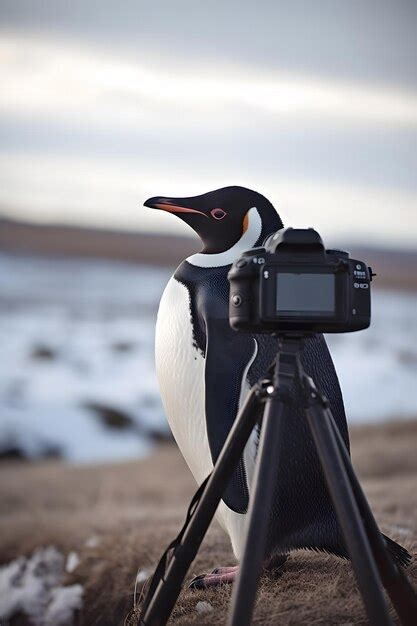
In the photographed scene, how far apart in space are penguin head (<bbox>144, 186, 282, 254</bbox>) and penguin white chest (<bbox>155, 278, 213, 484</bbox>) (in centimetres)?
13

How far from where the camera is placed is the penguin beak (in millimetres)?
1659

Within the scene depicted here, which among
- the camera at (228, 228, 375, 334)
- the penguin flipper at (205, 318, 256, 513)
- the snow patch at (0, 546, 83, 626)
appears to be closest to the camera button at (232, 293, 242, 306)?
the camera at (228, 228, 375, 334)

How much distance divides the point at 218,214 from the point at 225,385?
1.15 feet

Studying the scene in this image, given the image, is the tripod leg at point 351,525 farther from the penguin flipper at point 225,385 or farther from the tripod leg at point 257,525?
Answer: the penguin flipper at point 225,385

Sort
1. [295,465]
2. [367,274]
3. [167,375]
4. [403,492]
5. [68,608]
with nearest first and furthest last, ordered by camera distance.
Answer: [367,274] < [295,465] < [167,375] < [68,608] < [403,492]

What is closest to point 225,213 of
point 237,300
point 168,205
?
point 168,205

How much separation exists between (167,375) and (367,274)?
65 cm

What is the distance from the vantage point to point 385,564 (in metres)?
1.17

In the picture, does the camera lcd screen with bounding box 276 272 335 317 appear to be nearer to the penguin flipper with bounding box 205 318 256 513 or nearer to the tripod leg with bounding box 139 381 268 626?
the tripod leg with bounding box 139 381 268 626

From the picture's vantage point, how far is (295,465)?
158 centimetres

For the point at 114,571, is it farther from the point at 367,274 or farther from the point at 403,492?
the point at 367,274

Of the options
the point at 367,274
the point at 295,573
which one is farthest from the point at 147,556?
the point at 367,274

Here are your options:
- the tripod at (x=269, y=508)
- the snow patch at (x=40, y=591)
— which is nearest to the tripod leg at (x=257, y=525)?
the tripod at (x=269, y=508)

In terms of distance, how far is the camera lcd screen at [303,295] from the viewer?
1.06m
